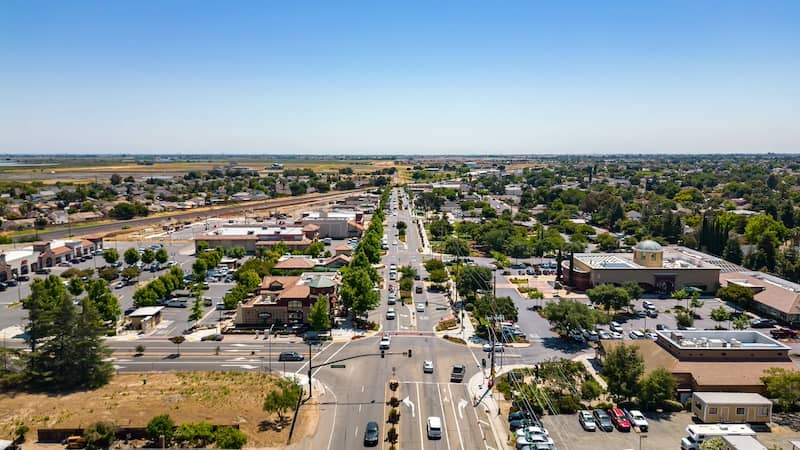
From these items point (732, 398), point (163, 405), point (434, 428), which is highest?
point (732, 398)

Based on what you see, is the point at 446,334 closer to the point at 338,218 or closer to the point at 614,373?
the point at 614,373

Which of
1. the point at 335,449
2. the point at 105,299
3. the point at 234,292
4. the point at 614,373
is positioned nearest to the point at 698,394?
the point at 614,373

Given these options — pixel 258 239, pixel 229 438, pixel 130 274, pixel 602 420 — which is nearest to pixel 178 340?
pixel 229 438

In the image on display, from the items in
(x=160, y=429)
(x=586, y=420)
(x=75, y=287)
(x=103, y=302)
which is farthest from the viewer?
(x=75, y=287)

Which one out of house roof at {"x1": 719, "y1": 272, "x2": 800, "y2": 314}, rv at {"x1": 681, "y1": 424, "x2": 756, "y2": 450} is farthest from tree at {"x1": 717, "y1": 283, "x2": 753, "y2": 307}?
rv at {"x1": 681, "y1": 424, "x2": 756, "y2": 450}

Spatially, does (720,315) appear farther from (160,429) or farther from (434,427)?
(160,429)

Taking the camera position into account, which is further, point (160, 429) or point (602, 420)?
point (602, 420)

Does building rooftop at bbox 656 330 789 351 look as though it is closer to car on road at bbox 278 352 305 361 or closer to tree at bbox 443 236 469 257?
car on road at bbox 278 352 305 361
